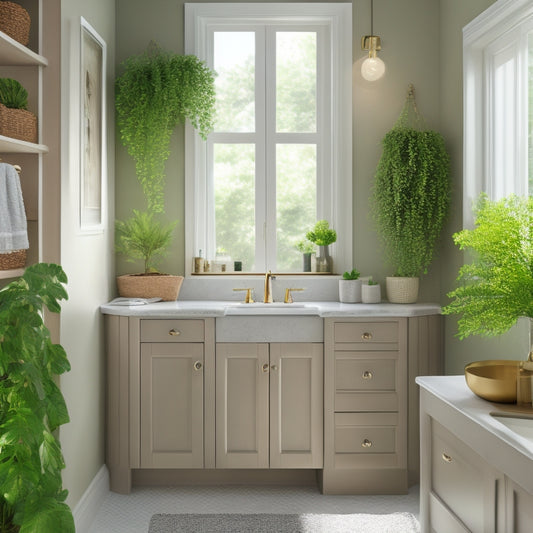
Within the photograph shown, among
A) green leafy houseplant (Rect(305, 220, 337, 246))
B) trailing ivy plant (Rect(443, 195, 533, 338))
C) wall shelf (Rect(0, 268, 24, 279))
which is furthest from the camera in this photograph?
green leafy houseplant (Rect(305, 220, 337, 246))

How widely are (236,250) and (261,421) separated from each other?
1049 mm

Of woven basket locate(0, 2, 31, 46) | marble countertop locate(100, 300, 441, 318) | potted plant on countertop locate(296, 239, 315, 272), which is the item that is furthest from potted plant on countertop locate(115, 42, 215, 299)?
woven basket locate(0, 2, 31, 46)

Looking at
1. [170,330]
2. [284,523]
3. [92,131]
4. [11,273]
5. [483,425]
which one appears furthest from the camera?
[170,330]

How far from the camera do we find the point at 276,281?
390cm

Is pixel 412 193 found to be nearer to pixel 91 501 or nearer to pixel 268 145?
pixel 268 145

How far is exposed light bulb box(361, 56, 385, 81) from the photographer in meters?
3.71

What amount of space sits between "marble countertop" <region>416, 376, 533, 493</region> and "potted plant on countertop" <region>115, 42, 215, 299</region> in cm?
179

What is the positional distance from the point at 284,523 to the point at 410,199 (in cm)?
172

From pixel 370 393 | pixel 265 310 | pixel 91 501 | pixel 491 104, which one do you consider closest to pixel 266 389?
pixel 265 310

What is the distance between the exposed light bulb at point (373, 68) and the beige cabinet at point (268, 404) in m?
1.47

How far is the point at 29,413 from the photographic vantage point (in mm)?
2074

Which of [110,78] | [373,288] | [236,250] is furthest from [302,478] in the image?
[110,78]

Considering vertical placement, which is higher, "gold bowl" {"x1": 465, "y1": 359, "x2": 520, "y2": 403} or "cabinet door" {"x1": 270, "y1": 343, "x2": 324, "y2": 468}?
"gold bowl" {"x1": 465, "y1": 359, "x2": 520, "y2": 403}

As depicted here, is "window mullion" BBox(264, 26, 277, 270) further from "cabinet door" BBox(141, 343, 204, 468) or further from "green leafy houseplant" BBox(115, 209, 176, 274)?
"cabinet door" BBox(141, 343, 204, 468)
